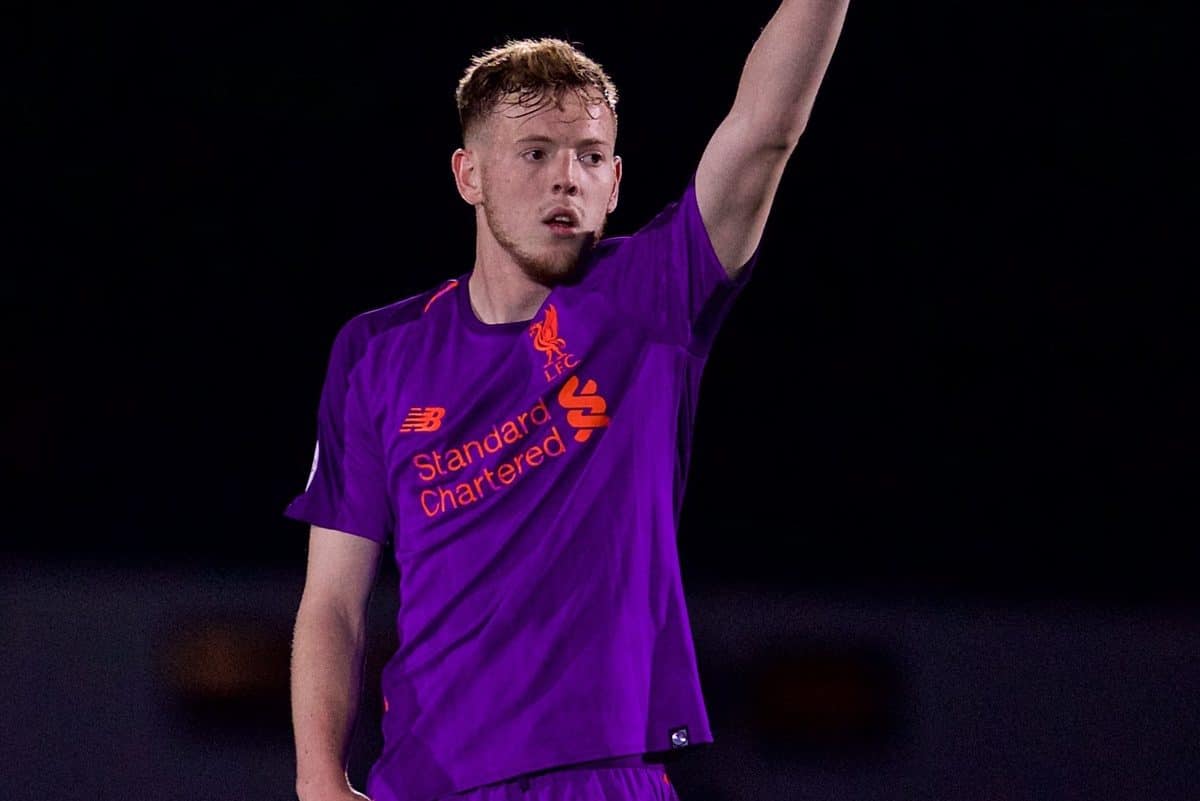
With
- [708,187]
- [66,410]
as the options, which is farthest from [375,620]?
[708,187]

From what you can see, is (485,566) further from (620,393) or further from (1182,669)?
(1182,669)

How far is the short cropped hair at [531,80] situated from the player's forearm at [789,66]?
12.7 inches

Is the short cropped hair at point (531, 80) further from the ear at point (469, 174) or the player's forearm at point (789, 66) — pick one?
the player's forearm at point (789, 66)

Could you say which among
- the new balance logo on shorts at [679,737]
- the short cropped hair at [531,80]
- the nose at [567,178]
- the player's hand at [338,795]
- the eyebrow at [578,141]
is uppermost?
the short cropped hair at [531,80]

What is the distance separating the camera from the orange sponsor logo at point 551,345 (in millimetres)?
1688

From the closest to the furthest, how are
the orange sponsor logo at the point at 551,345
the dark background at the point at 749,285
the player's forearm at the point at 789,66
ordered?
1. the player's forearm at the point at 789,66
2. the orange sponsor logo at the point at 551,345
3. the dark background at the point at 749,285

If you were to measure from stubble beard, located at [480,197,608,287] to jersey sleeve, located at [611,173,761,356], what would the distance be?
2.6 inches

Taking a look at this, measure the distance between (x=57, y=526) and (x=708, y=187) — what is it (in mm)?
2560

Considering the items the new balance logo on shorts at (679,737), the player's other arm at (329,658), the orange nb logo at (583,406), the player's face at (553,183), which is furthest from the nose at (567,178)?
the new balance logo on shorts at (679,737)

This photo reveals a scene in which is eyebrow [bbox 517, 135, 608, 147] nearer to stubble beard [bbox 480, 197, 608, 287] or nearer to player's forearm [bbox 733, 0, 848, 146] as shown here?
A: stubble beard [bbox 480, 197, 608, 287]

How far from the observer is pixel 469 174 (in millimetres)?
1900

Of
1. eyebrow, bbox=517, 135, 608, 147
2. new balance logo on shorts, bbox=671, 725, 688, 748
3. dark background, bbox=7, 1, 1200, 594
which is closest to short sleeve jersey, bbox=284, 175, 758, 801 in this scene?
new balance logo on shorts, bbox=671, 725, 688, 748

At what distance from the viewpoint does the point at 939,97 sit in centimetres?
413

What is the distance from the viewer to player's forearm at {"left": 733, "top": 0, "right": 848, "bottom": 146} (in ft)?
4.79
